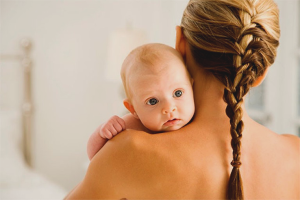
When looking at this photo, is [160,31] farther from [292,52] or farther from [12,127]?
[12,127]

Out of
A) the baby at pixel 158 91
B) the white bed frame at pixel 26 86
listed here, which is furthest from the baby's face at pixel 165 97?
the white bed frame at pixel 26 86

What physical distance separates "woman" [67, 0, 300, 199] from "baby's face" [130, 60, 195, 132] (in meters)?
0.04

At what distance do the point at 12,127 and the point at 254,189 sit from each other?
2706 mm

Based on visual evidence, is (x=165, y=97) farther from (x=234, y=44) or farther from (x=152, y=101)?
(x=234, y=44)

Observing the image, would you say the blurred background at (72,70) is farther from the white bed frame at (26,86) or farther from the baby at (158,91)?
the baby at (158,91)

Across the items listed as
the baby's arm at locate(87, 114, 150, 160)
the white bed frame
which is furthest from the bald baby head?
the white bed frame

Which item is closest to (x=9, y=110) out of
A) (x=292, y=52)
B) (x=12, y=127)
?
(x=12, y=127)

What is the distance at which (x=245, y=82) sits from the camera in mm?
906

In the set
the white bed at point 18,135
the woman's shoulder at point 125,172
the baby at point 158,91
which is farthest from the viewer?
the white bed at point 18,135

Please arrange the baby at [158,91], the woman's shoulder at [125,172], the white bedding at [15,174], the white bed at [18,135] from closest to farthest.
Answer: the woman's shoulder at [125,172], the baby at [158,91], the white bedding at [15,174], the white bed at [18,135]

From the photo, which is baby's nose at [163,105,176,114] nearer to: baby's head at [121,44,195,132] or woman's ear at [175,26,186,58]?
baby's head at [121,44,195,132]

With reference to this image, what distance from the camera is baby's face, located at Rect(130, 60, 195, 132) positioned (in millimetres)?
937

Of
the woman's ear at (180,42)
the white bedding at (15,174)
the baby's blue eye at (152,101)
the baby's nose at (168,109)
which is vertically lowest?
the white bedding at (15,174)

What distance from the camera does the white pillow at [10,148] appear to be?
2948 mm
